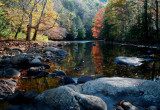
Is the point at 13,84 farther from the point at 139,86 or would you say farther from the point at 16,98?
the point at 139,86

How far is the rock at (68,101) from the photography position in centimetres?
252

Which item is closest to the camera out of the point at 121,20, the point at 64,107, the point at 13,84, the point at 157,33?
the point at 64,107

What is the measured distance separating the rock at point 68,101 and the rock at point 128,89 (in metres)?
0.47

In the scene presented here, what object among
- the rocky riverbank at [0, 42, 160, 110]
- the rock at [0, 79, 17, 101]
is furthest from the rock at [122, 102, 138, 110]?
the rock at [0, 79, 17, 101]

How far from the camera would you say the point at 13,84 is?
3641 mm

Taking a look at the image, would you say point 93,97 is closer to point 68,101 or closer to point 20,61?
point 68,101

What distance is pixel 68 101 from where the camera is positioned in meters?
2.61

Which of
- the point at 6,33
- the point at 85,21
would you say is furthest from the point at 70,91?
the point at 85,21

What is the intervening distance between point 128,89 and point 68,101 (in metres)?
1.38

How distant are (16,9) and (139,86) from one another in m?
14.3

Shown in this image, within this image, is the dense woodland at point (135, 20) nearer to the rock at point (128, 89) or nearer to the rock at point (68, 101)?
the rock at point (128, 89)

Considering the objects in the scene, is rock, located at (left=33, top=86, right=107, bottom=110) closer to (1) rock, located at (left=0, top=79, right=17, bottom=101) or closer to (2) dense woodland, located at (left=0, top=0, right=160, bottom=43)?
(1) rock, located at (left=0, top=79, right=17, bottom=101)

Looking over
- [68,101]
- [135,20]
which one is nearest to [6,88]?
[68,101]

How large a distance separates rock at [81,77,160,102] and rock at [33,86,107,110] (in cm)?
47
